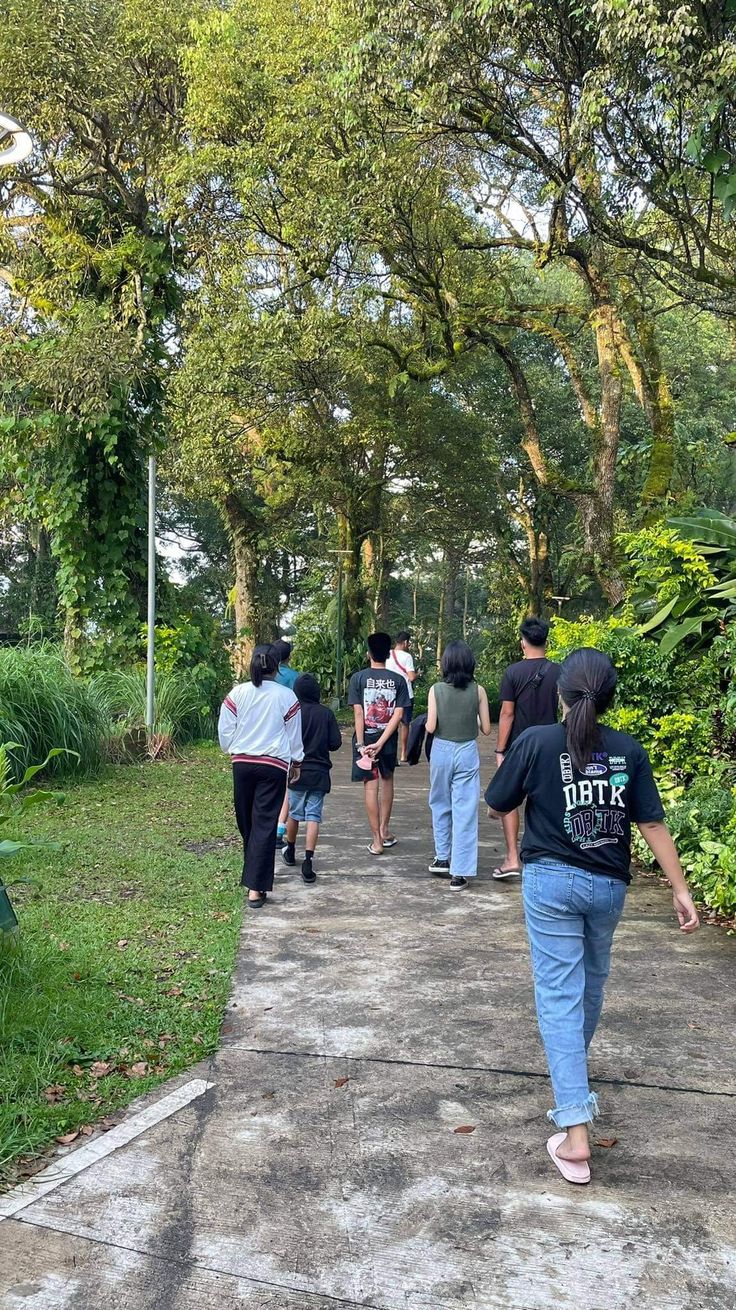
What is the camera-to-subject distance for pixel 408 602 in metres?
51.0

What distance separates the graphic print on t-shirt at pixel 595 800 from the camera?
10.9 feet

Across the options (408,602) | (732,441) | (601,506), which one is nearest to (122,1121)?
(732,441)

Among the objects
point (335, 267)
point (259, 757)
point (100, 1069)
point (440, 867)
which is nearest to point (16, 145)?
point (259, 757)

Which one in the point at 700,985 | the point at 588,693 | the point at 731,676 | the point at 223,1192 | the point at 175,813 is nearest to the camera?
the point at 223,1192

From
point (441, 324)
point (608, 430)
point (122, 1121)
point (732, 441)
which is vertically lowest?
point (122, 1121)

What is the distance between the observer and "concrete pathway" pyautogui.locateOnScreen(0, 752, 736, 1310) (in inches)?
106

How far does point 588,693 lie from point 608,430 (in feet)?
35.5

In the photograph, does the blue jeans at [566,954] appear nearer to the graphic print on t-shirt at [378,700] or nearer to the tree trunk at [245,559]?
the graphic print on t-shirt at [378,700]

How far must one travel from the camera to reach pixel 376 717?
25.3ft

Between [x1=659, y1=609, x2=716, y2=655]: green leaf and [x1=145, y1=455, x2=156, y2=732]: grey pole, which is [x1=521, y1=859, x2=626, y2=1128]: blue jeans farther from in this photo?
[x1=145, y1=455, x2=156, y2=732]: grey pole

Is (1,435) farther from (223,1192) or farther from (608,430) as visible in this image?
(223,1192)

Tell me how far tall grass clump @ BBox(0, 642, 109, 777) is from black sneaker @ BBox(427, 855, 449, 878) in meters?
4.20

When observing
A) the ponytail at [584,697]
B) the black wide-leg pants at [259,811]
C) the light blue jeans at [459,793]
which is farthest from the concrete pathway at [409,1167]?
the light blue jeans at [459,793]

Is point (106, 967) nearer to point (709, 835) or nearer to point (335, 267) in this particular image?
point (709, 835)
